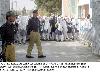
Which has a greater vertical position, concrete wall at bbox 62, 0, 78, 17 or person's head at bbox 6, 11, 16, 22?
concrete wall at bbox 62, 0, 78, 17

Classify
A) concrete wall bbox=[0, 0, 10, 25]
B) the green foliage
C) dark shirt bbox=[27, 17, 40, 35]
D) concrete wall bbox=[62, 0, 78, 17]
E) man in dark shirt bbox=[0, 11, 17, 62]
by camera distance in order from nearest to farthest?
1. man in dark shirt bbox=[0, 11, 17, 62]
2. dark shirt bbox=[27, 17, 40, 35]
3. concrete wall bbox=[0, 0, 10, 25]
4. the green foliage
5. concrete wall bbox=[62, 0, 78, 17]

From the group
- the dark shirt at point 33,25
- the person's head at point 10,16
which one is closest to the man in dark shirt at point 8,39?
the person's head at point 10,16

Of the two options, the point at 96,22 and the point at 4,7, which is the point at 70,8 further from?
the point at 96,22

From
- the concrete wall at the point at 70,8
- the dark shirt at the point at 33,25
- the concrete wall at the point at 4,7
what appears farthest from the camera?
the concrete wall at the point at 70,8

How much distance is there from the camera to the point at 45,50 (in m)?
11.7

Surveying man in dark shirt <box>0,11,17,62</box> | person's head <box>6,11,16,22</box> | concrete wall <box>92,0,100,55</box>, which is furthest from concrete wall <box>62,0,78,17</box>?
person's head <box>6,11,16,22</box>

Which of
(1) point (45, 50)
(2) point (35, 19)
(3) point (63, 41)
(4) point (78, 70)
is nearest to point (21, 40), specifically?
(3) point (63, 41)

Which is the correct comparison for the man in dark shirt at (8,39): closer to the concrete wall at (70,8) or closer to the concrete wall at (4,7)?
the concrete wall at (4,7)

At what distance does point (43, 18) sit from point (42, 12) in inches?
104

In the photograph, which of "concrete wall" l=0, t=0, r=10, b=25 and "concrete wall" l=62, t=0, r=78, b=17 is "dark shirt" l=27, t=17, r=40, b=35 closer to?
"concrete wall" l=0, t=0, r=10, b=25

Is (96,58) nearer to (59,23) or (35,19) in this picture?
(35,19)

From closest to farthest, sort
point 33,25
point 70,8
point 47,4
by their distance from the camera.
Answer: point 33,25
point 47,4
point 70,8

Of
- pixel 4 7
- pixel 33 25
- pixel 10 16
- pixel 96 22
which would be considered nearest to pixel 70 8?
pixel 4 7

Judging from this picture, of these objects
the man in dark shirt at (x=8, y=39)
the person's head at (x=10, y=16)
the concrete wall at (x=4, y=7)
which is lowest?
the man in dark shirt at (x=8, y=39)
